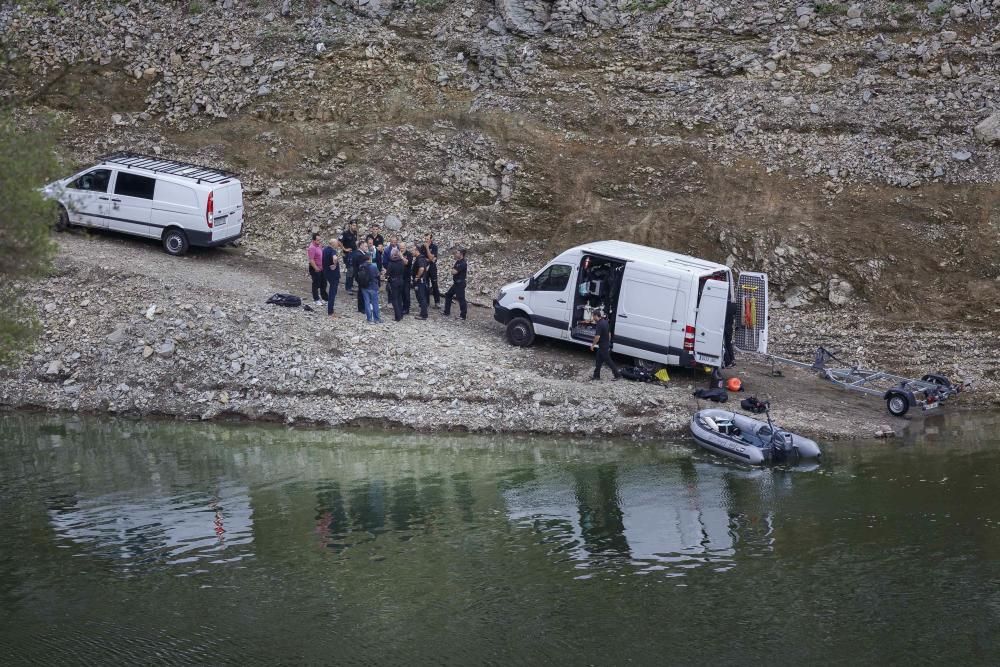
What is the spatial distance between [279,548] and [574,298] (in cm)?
854

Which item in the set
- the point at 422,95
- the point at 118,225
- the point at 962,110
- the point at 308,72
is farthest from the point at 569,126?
the point at 118,225

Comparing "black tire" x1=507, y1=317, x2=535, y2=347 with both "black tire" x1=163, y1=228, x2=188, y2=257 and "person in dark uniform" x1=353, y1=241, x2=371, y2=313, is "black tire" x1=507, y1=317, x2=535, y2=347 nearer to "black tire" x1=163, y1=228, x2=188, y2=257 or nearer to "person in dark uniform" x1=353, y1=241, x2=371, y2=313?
"person in dark uniform" x1=353, y1=241, x2=371, y2=313

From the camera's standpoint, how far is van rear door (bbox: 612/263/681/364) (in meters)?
21.5

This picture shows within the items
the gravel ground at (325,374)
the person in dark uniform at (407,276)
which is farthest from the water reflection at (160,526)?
the person in dark uniform at (407,276)

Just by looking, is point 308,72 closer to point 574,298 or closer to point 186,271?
point 186,271

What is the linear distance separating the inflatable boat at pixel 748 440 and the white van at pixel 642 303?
1.77 m

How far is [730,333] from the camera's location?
854 inches

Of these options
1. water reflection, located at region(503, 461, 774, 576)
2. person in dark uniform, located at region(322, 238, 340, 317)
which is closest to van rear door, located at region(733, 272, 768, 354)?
water reflection, located at region(503, 461, 774, 576)

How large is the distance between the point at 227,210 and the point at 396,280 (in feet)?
16.2

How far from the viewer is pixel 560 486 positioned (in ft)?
61.0

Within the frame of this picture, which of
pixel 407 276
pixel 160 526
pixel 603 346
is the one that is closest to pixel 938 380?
pixel 603 346

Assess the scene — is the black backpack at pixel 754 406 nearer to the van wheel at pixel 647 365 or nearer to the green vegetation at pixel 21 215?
the van wheel at pixel 647 365

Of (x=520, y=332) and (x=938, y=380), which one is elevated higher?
(x=520, y=332)

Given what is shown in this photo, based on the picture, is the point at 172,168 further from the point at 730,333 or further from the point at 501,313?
the point at 730,333
